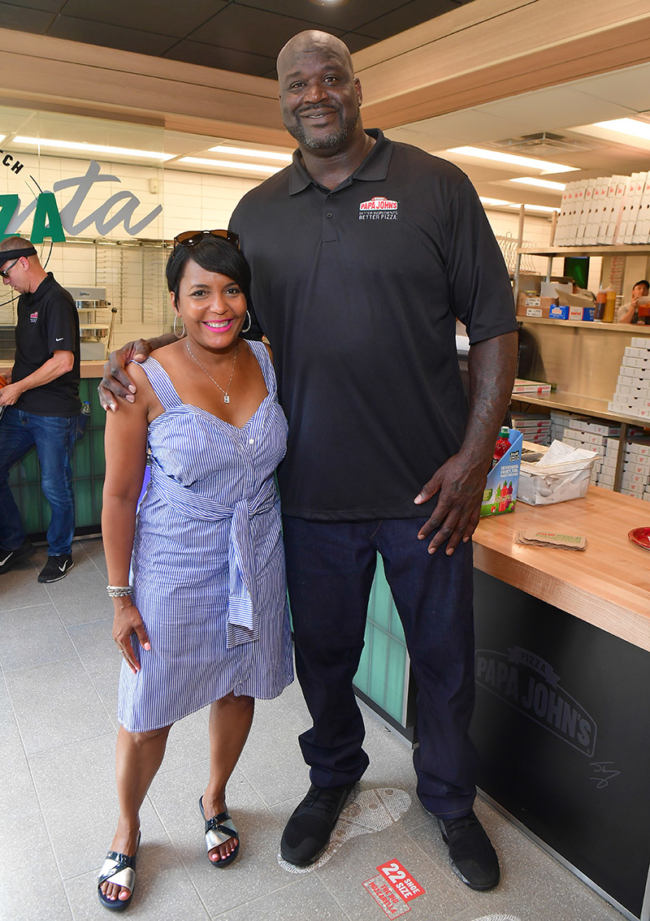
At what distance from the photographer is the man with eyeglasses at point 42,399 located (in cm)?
367

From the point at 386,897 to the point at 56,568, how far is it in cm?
271

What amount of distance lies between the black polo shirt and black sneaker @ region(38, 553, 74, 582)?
2.57 metres

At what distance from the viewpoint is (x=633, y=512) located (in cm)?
223

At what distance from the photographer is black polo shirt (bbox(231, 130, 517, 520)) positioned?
1582 mm

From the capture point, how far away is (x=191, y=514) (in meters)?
1.57

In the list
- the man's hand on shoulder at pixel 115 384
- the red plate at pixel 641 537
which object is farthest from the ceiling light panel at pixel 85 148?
the red plate at pixel 641 537

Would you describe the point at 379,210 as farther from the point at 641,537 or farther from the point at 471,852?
the point at 471,852

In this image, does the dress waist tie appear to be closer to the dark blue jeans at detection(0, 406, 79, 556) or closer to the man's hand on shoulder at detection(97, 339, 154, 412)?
the man's hand on shoulder at detection(97, 339, 154, 412)

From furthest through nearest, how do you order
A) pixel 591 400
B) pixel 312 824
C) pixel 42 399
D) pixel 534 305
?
1. pixel 534 305
2. pixel 591 400
3. pixel 42 399
4. pixel 312 824

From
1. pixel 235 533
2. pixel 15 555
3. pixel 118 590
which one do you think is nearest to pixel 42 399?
pixel 15 555

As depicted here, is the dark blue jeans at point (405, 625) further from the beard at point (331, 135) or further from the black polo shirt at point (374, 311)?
the beard at point (331, 135)

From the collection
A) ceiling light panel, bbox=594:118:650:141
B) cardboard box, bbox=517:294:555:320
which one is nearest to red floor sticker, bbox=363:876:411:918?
cardboard box, bbox=517:294:555:320

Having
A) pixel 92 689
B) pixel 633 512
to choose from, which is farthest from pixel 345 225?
pixel 92 689

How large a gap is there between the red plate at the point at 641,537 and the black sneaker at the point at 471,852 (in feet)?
2.86
